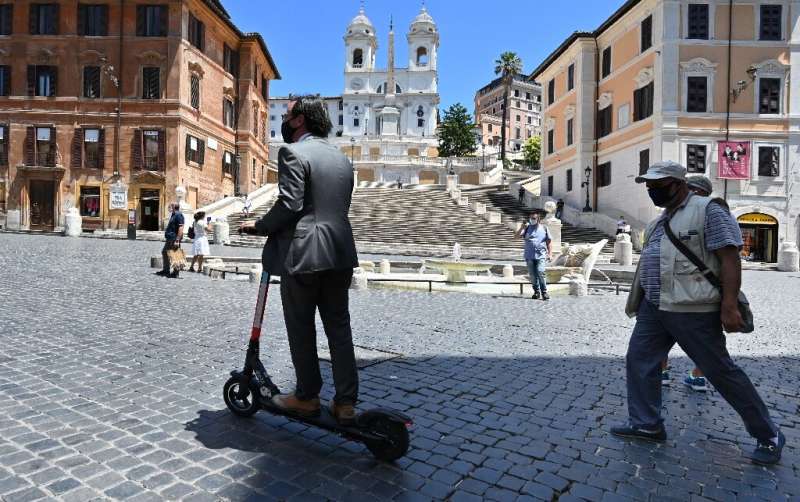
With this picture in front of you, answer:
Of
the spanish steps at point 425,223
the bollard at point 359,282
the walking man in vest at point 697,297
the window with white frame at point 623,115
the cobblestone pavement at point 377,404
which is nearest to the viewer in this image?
the cobblestone pavement at point 377,404

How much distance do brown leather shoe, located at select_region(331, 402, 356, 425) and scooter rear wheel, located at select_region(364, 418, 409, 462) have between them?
134 millimetres

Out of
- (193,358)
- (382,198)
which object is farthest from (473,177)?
(193,358)

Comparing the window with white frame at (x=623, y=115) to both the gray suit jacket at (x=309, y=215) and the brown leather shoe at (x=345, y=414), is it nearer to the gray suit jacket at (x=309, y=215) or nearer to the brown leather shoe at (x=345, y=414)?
the gray suit jacket at (x=309, y=215)

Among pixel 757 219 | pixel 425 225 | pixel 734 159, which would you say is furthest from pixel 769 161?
pixel 425 225

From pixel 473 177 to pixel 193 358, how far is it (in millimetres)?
57415

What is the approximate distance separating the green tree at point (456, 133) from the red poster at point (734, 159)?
48.3 m

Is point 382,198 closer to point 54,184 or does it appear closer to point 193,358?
point 54,184

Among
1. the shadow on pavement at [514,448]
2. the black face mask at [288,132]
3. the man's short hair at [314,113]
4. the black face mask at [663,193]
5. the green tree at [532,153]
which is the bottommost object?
the shadow on pavement at [514,448]

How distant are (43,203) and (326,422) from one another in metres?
37.1

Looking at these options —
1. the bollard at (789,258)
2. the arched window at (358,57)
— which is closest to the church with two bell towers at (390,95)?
the arched window at (358,57)

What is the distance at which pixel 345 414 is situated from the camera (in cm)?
352

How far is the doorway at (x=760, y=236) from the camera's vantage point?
28.6 m

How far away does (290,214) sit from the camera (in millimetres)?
3406

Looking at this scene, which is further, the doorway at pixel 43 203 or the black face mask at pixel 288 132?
the doorway at pixel 43 203
